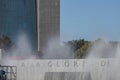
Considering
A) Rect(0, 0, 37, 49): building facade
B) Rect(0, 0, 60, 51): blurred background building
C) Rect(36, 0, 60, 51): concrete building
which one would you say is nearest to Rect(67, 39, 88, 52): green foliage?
Rect(0, 0, 60, 51): blurred background building

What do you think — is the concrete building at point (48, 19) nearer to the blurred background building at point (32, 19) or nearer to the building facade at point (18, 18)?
the blurred background building at point (32, 19)

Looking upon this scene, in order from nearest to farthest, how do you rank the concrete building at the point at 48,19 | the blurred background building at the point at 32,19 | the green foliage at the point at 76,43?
1. the green foliage at the point at 76,43
2. the blurred background building at the point at 32,19
3. the concrete building at the point at 48,19

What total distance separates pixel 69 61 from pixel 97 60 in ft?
5.08

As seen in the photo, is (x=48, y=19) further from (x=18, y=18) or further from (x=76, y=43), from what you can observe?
(x=76, y=43)

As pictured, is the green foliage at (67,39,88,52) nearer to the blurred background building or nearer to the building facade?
the blurred background building

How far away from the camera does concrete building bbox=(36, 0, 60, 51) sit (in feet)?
312

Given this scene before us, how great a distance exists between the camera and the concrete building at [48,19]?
312 feet

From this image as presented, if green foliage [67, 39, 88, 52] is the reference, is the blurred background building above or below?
above

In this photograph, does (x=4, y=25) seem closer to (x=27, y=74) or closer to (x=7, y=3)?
(x=7, y=3)

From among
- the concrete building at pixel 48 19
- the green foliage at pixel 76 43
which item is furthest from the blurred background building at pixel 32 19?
the green foliage at pixel 76 43

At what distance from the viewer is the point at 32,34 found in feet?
310

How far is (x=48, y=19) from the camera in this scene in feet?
317

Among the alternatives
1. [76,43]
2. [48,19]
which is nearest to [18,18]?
[48,19]

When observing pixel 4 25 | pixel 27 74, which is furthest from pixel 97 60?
pixel 4 25
